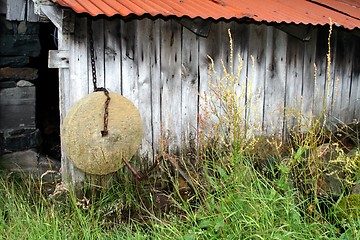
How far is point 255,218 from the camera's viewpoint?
304 centimetres

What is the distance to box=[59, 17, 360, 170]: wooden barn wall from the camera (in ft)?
14.1

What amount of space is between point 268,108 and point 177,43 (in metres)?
1.38

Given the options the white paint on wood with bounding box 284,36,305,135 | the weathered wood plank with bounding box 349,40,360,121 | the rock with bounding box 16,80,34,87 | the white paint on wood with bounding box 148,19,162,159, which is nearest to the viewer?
the white paint on wood with bounding box 148,19,162,159

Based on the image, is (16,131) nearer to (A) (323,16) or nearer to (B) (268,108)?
(B) (268,108)

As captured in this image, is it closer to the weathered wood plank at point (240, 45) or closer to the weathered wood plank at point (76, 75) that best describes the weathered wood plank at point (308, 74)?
the weathered wood plank at point (240, 45)

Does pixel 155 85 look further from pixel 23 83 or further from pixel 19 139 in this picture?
pixel 19 139

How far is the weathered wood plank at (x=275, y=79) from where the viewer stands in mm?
5191

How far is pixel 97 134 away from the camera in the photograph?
156 inches

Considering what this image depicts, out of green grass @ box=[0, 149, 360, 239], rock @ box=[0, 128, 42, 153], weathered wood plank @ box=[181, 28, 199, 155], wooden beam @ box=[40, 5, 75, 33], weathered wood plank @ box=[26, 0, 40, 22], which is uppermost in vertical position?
weathered wood plank @ box=[26, 0, 40, 22]

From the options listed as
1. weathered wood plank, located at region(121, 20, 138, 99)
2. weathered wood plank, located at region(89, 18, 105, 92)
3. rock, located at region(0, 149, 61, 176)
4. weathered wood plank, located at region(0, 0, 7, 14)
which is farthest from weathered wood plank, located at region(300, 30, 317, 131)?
weathered wood plank, located at region(0, 0, 7, 14)

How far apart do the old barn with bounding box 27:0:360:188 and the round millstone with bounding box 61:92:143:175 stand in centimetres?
34

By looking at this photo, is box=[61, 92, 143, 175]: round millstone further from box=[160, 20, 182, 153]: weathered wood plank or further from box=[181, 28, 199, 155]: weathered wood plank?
box=[181, 28, 199, 155]: weathered wood plank

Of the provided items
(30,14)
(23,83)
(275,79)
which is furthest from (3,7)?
(275,79)

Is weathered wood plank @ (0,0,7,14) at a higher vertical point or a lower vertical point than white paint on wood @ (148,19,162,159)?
higher
